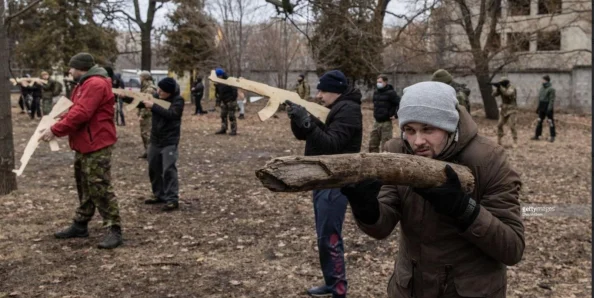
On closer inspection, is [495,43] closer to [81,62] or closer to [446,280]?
[81,62]

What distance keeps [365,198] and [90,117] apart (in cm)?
434

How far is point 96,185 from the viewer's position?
6.03 meters

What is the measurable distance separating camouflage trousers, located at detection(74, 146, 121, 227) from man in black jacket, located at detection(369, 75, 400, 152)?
20.2ft

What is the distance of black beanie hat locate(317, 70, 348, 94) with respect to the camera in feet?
14.8

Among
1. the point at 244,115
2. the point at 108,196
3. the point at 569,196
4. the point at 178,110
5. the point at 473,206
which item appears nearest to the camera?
the point at 473,206

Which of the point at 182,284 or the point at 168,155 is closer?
the point at 182,284

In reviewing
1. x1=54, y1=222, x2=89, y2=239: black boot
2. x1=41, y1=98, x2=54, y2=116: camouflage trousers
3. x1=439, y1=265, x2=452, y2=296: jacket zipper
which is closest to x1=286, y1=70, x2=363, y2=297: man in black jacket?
x1=439, y1=265, x2=452, y2=296: jacket zipper

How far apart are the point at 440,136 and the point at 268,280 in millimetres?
3423

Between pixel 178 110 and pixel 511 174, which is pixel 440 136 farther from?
pixel 178 110

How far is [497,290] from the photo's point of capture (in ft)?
7.75

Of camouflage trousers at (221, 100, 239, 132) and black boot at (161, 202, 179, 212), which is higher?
camouflage trousers at (221, 100, 239, 132)

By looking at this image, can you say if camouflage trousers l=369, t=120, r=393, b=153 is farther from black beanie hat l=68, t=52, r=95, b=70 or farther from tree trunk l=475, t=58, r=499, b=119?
tree trunk l=475, t=58, r=499, b=119

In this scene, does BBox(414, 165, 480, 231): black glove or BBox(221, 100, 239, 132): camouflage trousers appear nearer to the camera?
BBox(414, 165, 480, 231): black glove

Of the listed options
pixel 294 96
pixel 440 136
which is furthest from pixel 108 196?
pixel 440 136
